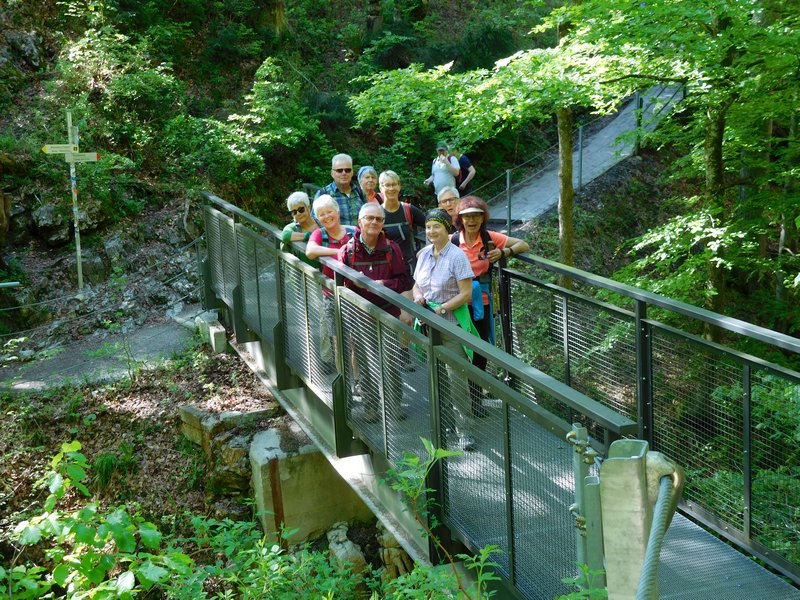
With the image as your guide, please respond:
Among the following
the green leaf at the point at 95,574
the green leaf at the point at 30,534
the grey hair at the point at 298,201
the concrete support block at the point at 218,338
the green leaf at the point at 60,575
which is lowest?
the concrete support block at the point at 218,338

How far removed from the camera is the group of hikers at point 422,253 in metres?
5.39

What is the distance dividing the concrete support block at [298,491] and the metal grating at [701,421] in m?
4.20

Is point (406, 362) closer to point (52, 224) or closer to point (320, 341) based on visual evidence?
point (320, 341)

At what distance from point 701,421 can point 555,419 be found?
72.1 inches

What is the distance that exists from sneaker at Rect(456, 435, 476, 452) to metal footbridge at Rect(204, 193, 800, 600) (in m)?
0.04

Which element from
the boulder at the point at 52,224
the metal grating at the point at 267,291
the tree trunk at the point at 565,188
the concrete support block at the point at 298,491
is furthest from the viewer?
the boulder at the point at 52,224

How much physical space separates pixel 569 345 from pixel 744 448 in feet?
5.84

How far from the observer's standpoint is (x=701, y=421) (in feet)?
15.7

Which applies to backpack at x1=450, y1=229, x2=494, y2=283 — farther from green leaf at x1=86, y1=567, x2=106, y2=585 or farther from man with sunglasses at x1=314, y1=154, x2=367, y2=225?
green leaf at x1=86, y1=567, x2=106, y2=585

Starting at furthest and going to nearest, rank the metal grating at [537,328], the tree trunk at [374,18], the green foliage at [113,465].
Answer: the tree trunk at [374,18], the green foliage at [113,465], the metal grating at [537,328]

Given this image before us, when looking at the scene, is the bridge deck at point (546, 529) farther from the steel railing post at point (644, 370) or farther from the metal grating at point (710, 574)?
the steel railing post at point (644, 370)

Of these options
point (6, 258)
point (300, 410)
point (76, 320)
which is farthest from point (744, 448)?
point (6, 258)

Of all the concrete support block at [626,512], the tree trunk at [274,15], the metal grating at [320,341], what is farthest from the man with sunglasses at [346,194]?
the tree trunk at [274,15]

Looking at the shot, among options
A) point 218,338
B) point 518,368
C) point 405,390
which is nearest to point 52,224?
point 218,338
